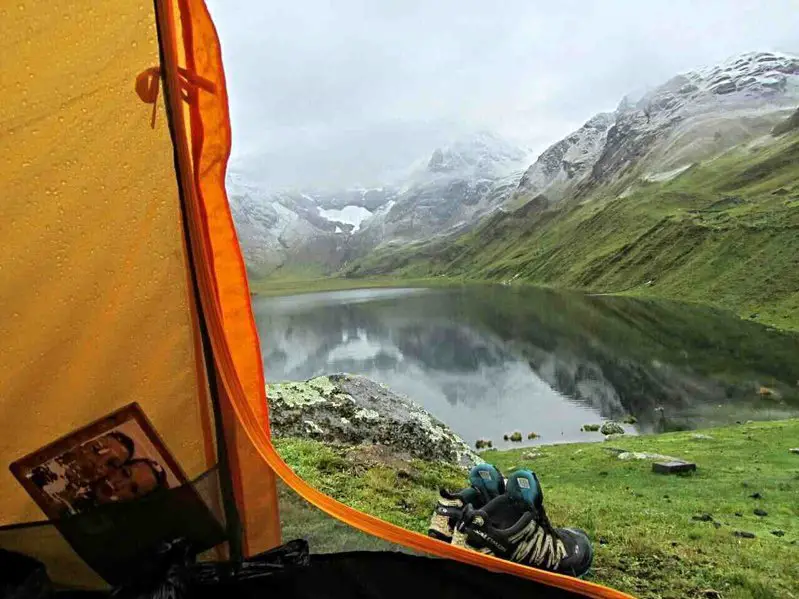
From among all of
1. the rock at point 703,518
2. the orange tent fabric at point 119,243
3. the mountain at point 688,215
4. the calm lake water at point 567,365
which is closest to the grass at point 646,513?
the rock at point 703,518

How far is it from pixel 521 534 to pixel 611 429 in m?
24.0

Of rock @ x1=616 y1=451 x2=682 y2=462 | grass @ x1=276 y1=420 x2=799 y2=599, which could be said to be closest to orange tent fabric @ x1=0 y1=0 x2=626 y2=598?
grass @ x1=276 y1=420 x2=799 y2=599

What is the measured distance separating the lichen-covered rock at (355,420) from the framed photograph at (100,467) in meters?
5.24

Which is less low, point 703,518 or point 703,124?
point 703,124

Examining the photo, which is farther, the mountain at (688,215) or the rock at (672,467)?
the mountain at (688,215)

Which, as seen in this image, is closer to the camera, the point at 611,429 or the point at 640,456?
the point at 640,456

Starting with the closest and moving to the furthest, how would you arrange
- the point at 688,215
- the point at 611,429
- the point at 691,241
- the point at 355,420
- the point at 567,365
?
the point at 355,420 < the point at 611,429 < the point at 567,365 < the point at 691,241 < the point at 688,215

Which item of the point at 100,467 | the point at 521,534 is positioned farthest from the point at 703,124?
the point at 100,467

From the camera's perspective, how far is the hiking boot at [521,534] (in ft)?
11.7

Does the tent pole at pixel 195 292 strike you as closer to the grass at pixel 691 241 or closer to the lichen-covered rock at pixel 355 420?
the lichen-covered rock at pixel 355 420

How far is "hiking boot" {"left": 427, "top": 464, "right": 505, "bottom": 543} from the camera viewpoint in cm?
411

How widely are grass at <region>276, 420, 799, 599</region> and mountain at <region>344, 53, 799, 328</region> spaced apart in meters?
40.9

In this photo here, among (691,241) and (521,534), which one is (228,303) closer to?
(521,534)

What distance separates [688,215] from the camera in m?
97.7
